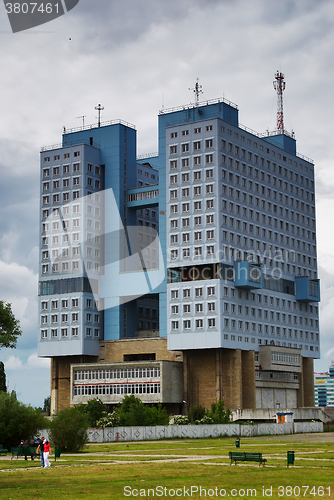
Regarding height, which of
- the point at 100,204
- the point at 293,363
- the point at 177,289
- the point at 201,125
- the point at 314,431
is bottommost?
the point at 314,431

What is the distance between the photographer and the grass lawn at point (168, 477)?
36.0m

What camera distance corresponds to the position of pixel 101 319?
15312 cm

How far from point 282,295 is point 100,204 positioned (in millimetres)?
41063

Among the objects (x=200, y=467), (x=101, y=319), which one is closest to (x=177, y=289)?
(x=101, y=319)

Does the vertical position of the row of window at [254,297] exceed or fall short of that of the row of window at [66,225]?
it falls short

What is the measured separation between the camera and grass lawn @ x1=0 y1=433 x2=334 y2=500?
36.0 meters

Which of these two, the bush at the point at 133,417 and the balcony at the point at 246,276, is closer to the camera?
the bush at the point at 133,417

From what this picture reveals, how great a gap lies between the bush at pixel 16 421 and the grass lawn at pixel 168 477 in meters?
10.4

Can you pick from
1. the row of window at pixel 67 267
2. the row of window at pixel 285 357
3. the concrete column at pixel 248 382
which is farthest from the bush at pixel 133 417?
the row of window at pixel 67 267

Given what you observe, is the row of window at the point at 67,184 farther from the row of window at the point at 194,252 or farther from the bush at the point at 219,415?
the bush at the point at 219,415

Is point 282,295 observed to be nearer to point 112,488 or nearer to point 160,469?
point 160,469

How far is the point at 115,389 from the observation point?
461 ft

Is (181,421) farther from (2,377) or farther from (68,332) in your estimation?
(68,332)

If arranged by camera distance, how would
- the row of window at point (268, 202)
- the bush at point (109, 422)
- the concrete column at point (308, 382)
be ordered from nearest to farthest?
the bush at point (109, 422) → the row of window at point (268, 202) → the concrete column at point (308, 382)
